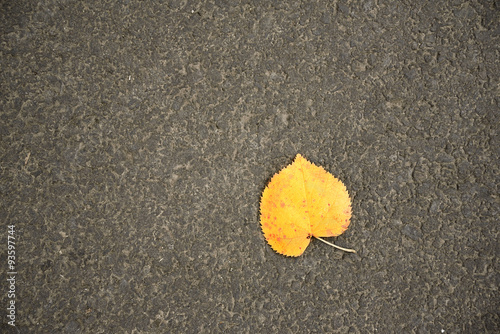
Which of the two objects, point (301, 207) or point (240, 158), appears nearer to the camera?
point (301, 207)

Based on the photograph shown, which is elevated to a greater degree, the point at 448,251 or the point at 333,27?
the point at 333,27

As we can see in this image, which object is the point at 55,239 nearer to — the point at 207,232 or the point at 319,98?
the point at 207,232

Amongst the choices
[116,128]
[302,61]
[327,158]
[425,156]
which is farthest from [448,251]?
[116,128]

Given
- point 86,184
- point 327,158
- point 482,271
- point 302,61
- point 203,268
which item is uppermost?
point 302,61
